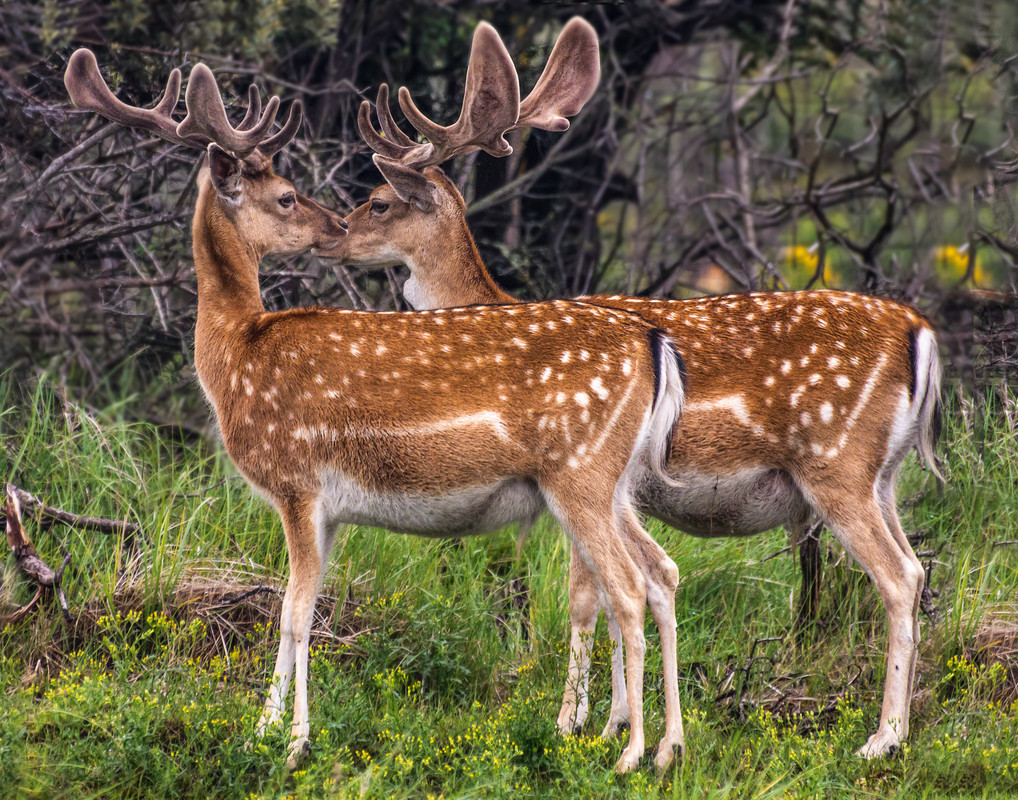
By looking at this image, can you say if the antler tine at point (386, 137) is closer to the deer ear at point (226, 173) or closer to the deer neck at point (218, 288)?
the deer ear at point (226, 173)

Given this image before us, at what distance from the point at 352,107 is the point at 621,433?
4.95 meters

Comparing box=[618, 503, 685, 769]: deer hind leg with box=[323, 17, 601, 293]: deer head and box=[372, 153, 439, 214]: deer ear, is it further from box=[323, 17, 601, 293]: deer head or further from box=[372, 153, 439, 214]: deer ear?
box=[372, 153, 439, 214]: deer ear

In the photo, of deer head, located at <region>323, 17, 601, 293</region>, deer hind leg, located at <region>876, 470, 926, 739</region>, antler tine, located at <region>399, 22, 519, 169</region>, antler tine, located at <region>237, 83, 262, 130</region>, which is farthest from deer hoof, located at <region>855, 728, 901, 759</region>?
antler tine, located at <region>237, 83, 262, 130</region>

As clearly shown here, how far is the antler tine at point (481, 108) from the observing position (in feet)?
20.6

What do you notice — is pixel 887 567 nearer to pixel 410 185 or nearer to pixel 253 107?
pixel 410 185

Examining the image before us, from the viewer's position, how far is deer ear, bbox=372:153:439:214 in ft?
21.4

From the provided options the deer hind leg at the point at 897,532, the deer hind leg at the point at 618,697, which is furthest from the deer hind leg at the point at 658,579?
the deer hind leg at the point at 897,532

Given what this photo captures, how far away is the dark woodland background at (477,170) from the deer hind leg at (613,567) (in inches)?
105

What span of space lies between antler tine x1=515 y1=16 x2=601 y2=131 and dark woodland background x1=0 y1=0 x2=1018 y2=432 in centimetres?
119

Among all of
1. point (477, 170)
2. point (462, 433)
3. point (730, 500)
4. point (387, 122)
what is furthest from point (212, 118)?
point (477, 170)

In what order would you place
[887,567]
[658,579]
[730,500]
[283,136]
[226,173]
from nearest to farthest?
[658,579] < [887,567] < [730,500] < [226,173] < [283,136]

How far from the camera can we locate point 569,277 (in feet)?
31.0

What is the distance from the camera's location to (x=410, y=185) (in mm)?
6625

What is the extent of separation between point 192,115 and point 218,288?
0.73 metres
